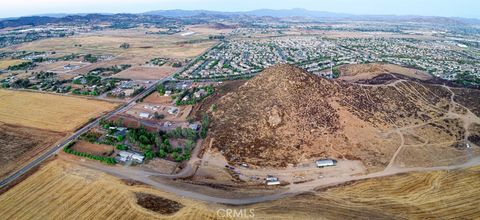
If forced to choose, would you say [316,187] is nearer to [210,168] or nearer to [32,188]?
[210,168]

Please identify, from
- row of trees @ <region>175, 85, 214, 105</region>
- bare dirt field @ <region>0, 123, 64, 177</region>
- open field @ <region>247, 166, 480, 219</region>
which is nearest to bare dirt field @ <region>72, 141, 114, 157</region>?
bare dirt field @ <region>0, 123, 64, 177</region>

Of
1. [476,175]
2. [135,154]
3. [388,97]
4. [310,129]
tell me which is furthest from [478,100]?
[135,154]

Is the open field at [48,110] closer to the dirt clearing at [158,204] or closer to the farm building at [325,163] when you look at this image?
the dirt clearing at [158,204]

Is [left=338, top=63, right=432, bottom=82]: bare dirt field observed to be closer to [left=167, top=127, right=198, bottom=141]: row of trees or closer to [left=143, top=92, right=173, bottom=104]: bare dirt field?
[left=143, top=92, right=173, bottom=104]: bare dirt field

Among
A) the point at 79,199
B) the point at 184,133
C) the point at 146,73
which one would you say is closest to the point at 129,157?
the point at 184,133

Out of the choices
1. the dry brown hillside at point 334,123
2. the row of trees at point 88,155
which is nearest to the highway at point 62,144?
the row of trees at point 88,155

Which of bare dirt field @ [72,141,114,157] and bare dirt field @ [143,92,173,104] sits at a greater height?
bare dirt field @ [143,92,173,104]
